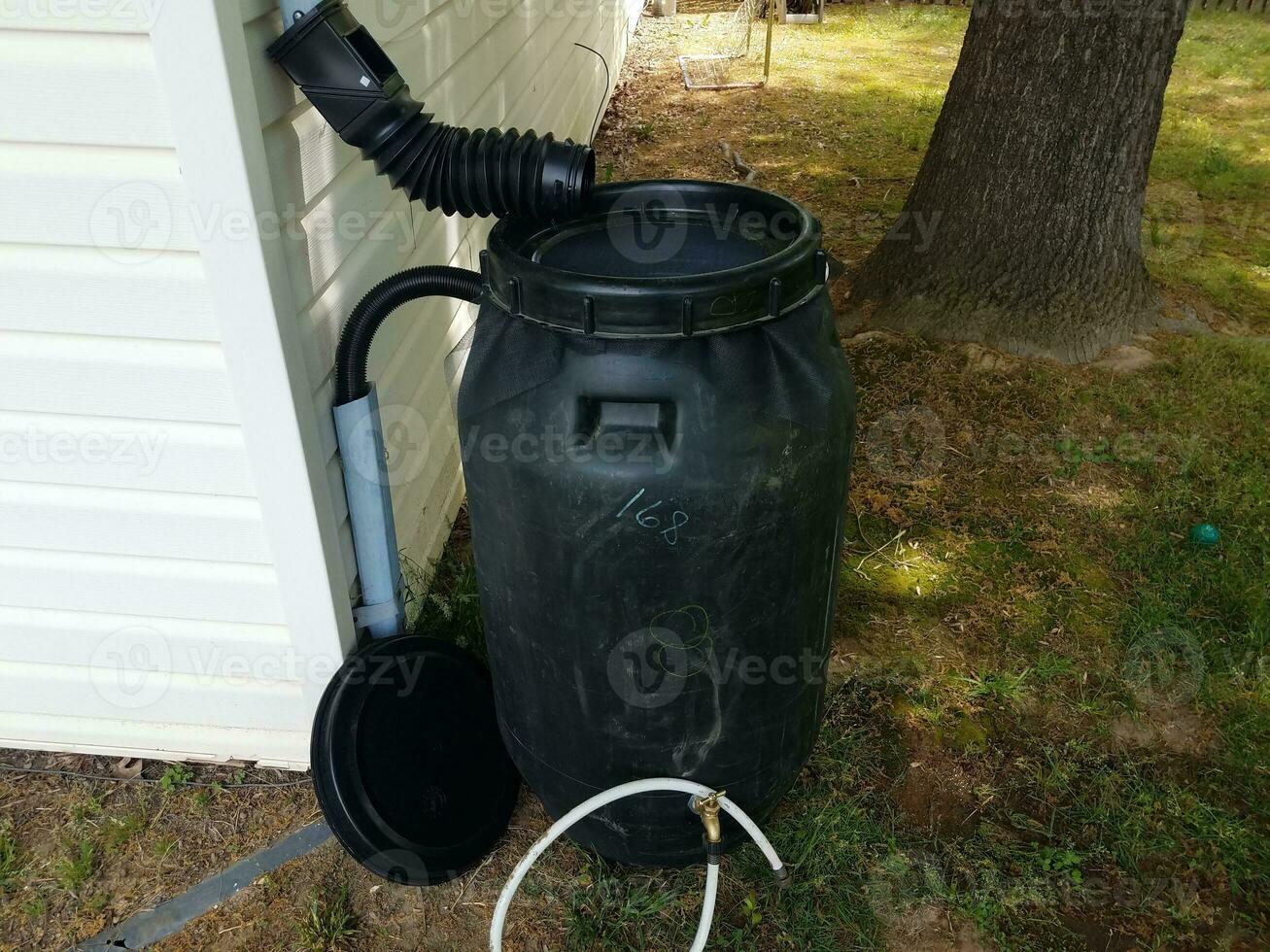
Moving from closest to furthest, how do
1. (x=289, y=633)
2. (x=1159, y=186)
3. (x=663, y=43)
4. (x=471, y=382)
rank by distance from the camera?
(x=471, y=382)
(x=289, y=633)
(x=1159, y=186)
(x=663, y=43)

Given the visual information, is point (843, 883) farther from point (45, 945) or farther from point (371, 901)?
point (45, 945)

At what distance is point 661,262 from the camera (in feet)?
6.23

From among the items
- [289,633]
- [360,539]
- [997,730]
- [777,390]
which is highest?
[777,390]

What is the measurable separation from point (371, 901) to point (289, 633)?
621 millimetres

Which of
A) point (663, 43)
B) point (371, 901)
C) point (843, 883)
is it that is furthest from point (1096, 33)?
point (663, 43)

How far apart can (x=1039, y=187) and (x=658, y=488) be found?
292 centimetres

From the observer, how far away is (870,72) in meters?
8.48

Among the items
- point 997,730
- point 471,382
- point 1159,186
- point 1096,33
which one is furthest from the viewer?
point 1159,186
